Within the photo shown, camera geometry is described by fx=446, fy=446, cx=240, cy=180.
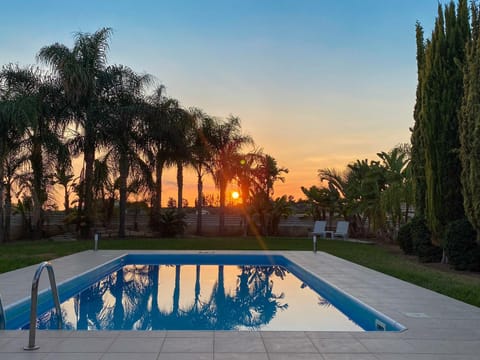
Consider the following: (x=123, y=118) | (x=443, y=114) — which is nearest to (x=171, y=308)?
(x=443, y=114)

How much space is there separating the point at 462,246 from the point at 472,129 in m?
2.85

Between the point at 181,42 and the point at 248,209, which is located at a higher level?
the point at 181,42

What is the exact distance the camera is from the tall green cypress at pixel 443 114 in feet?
39.7

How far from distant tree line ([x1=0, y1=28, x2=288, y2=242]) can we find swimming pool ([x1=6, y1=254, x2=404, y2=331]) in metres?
7.69

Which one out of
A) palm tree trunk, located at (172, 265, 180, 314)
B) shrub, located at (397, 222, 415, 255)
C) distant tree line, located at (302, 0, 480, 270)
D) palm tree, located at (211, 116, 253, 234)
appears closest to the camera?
palm tree trunk, located at (172, 265, 180, 314)

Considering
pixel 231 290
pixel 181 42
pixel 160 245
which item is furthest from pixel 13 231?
pixel 231 290

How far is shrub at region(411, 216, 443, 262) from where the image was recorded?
41.9 ft

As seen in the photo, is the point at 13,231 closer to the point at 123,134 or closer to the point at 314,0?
the point at 123,134

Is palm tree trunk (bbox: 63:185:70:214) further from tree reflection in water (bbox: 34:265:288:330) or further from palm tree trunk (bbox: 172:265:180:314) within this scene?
palm tree trunk (bbox: 172:265:180:314)

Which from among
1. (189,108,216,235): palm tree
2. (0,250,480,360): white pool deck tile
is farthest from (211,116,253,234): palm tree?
(0,250,480,360): white pool deck tile

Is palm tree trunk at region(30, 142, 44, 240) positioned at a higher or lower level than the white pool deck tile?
higher

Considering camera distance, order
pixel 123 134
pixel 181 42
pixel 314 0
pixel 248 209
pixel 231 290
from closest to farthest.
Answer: pixel 231 290
pixel 314 0
pixel 181 42
pixel 123 134
pixel 248 209

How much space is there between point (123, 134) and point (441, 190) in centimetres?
1349

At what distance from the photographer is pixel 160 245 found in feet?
56.3
